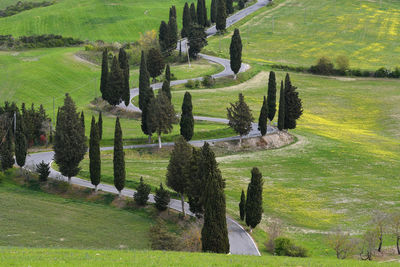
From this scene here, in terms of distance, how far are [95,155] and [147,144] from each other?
23688 mm

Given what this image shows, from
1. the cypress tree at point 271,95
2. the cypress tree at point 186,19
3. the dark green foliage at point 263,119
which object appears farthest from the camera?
the cypress tree at point 186,19

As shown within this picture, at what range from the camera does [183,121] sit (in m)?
90.3

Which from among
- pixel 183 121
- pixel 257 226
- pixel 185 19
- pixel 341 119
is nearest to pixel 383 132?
pixel 341 119

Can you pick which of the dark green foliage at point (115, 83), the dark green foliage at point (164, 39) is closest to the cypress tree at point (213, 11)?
the dark green foliage at point (164, 39)

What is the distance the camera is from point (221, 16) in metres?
177

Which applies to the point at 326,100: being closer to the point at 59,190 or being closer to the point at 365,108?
the point at 365,108

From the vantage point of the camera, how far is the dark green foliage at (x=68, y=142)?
71125 mm

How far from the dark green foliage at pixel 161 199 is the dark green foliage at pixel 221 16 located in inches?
4643

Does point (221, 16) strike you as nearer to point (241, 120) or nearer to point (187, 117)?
point (241, 120)

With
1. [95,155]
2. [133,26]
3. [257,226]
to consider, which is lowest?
[257,226]

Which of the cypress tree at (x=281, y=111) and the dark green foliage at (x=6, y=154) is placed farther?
the cypress tree at (x=281, y=111)

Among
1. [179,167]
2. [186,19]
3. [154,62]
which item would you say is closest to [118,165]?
[179,167]

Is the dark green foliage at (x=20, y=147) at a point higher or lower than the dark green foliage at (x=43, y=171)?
higher

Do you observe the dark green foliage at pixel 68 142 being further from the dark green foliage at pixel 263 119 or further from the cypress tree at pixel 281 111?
the cypress tree at pixel 281 111
